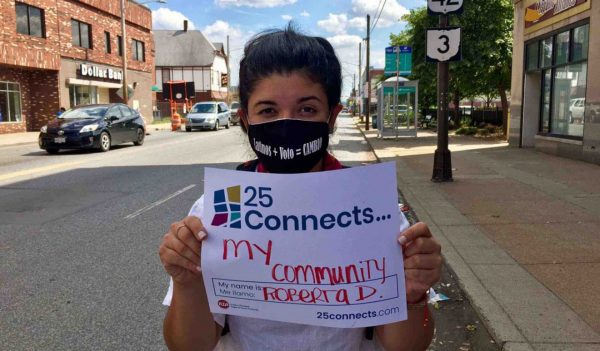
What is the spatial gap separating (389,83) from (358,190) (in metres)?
21.1

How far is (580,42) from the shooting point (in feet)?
42.9

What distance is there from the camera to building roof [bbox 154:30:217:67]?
68.5 meters

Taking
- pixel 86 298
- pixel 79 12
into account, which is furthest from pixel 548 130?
pixel 79 12

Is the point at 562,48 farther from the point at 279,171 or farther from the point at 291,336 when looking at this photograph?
the point at 291,336

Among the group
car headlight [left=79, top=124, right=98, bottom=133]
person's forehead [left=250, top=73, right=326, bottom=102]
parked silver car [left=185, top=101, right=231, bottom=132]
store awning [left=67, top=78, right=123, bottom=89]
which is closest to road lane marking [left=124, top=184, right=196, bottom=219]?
person's forehead [left=250, top=73, right=326, bottom=102]

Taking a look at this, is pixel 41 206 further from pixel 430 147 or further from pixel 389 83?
pixel 389 83

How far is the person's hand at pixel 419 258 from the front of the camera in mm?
1547

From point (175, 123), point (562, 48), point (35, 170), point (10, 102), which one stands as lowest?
point (35, 170)

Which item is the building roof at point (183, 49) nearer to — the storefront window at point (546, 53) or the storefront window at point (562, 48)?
the storefront window at point (546, 53)

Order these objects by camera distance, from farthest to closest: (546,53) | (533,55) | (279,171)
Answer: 1. (533,55)
2. (546,53)
3. (279,171)

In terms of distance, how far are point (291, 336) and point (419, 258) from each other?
19.1 inches

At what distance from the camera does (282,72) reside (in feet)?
5.72

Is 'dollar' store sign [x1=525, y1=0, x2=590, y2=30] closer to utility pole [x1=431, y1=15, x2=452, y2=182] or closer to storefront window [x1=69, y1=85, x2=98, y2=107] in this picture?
utility pole [x1=431, y1=15, x2=452, y2=182]

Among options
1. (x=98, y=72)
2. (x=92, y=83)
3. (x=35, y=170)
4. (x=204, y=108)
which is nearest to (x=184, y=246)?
(x=35, y=170)
